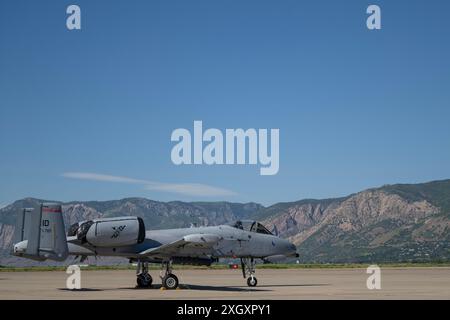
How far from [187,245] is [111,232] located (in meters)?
3.57

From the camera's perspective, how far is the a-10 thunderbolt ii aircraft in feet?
88.9

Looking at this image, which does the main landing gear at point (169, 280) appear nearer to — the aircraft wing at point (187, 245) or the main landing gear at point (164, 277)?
the main landing gear at point (164, 277)

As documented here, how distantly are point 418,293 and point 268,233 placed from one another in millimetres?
8483

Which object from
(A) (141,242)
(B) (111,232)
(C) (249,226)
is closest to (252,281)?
(C) (249,226)

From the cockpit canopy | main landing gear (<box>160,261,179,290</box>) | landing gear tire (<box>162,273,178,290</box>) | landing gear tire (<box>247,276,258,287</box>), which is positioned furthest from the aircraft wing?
landing gear tire (<box>247,276,258,287</box>)

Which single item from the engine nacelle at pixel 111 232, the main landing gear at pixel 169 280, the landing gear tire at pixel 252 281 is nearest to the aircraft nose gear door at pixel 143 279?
the main landing gear at pixel 169 280

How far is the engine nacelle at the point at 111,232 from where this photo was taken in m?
28.9

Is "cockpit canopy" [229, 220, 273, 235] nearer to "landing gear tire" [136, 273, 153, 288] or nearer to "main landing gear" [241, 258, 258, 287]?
"main landing gear" [241, 258, 258, 287]

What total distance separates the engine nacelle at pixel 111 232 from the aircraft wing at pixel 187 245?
0.94m

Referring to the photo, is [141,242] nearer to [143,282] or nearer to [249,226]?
[143,282]

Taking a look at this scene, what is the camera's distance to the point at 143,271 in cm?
3183

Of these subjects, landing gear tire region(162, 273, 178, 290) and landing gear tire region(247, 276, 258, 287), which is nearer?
landing gear tire region(162, 273, 178, 290)
